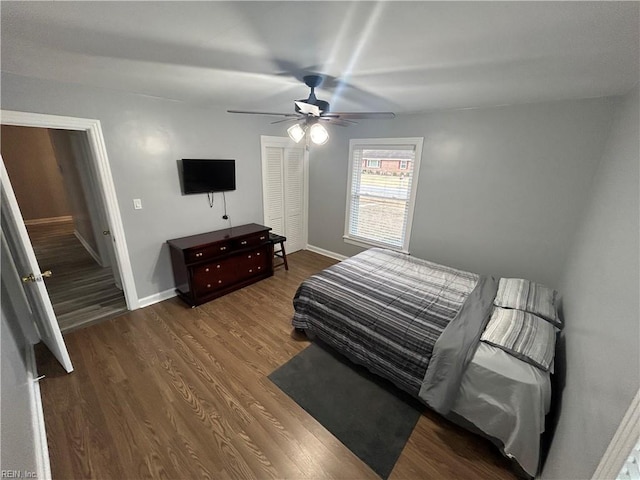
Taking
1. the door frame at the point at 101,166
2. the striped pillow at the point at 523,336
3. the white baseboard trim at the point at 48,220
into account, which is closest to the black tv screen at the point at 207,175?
the door frame at the point at 101,166

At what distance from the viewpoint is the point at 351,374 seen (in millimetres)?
2139

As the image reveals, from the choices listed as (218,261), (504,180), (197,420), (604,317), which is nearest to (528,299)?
(604,317)

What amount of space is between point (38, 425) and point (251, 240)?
2319 mm

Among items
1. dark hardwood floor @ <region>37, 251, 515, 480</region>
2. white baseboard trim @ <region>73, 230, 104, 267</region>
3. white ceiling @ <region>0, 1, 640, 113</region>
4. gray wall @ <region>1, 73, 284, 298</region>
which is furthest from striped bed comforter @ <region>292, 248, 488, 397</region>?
white baseboard trim @ <region>73, 230, 104, 267</region>

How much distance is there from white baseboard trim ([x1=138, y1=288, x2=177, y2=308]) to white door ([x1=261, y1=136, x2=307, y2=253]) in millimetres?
1663

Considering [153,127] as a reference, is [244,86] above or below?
above

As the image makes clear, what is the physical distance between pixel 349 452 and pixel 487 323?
4.26 ft

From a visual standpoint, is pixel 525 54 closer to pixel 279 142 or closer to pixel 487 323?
pixel 487 323

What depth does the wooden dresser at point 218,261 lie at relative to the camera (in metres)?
2.89

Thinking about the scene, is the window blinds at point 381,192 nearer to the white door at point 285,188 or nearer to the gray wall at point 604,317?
the white door at point 285,188

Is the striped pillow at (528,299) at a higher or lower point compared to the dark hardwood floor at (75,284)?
higher

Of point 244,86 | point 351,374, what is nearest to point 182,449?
point 351,374

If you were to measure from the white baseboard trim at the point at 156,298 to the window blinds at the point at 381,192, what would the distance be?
110 inches

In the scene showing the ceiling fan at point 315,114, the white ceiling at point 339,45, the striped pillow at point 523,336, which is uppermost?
the white ceiling at point 339,45
